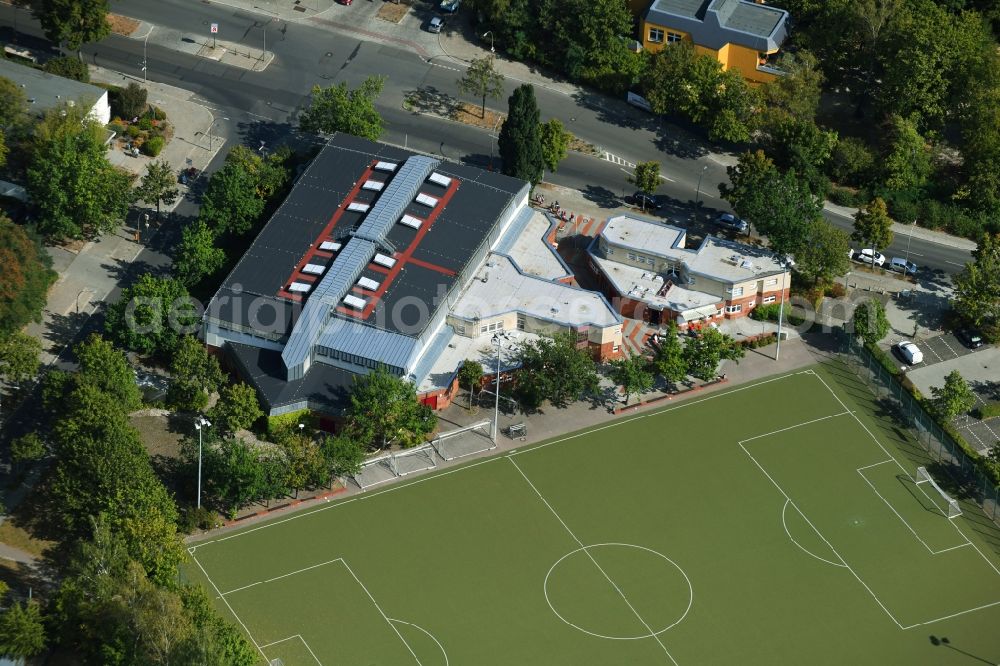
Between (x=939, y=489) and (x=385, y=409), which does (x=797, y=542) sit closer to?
(x=939, y=489)

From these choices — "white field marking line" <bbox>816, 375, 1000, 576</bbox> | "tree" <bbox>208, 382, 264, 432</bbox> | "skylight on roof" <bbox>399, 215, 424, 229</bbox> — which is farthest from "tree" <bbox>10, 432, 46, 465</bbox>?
"white field marking line" <bbox>816, 375, 1000, 576</bbox>

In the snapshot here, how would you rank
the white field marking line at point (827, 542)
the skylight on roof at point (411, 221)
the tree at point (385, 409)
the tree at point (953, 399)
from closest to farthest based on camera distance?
1. the white field marking line at point (827, 542)
2. the tree at point (385, 409)
3. the tree at point (953, 399)
4. the skylight on roof at point (411, 221)

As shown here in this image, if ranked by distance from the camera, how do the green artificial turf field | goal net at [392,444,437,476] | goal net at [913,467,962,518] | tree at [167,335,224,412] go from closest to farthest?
the green artificial turf field, goal net at [913,467,962,518], goal net at [392,444,437,476], tree at [167,335,224,412]

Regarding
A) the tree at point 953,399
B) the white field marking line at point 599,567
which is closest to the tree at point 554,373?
the white field marking line at point 599,567

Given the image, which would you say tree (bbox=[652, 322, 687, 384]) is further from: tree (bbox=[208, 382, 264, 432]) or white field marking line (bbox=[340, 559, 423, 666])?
tree (bbox=[208, 382, 264, 432])

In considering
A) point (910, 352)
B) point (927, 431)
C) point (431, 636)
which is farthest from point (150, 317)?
point (910, 352)

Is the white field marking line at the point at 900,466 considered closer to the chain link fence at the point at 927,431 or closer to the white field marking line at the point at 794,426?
the white field marking line at the point at 794,426
